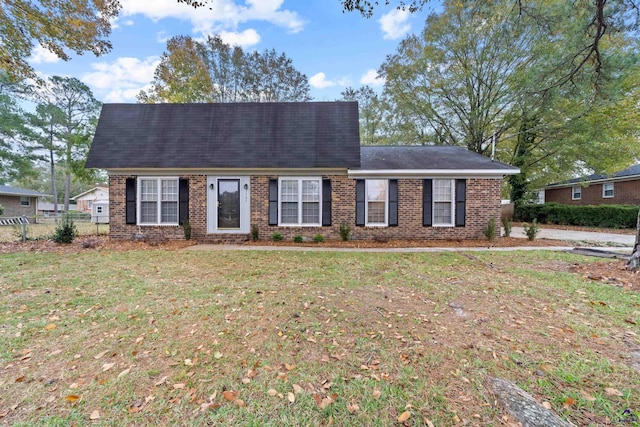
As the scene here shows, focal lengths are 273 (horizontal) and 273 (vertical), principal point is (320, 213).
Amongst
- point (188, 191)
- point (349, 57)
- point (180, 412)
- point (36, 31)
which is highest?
point (349, 57)

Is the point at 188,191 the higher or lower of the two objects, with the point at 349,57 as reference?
lower

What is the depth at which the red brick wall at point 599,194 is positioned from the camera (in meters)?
17.1

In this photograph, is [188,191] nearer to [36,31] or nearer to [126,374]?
[36,31]

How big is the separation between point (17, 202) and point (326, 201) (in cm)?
3378

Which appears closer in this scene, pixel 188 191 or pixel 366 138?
pixel 188 191

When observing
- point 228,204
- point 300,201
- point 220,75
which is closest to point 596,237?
point 300,201

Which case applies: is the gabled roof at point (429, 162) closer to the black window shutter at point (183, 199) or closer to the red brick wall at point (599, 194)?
the black window shutter at point (183, 199)

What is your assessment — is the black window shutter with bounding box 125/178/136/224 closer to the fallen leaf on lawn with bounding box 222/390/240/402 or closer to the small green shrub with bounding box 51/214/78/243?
the small green shrub with bounding box 51/214/78/243

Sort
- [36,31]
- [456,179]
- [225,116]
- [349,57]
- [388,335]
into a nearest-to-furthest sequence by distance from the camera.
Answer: [388,335]
[36,31]
[456,179]
[225,116]
[349,57]

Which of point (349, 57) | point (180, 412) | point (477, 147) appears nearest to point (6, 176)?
point (349, 57)

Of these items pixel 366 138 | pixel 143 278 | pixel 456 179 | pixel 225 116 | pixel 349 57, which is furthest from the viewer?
pixel 366 138

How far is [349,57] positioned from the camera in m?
15.2

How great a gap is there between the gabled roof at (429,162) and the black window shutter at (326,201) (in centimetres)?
112

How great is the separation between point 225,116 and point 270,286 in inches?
336
